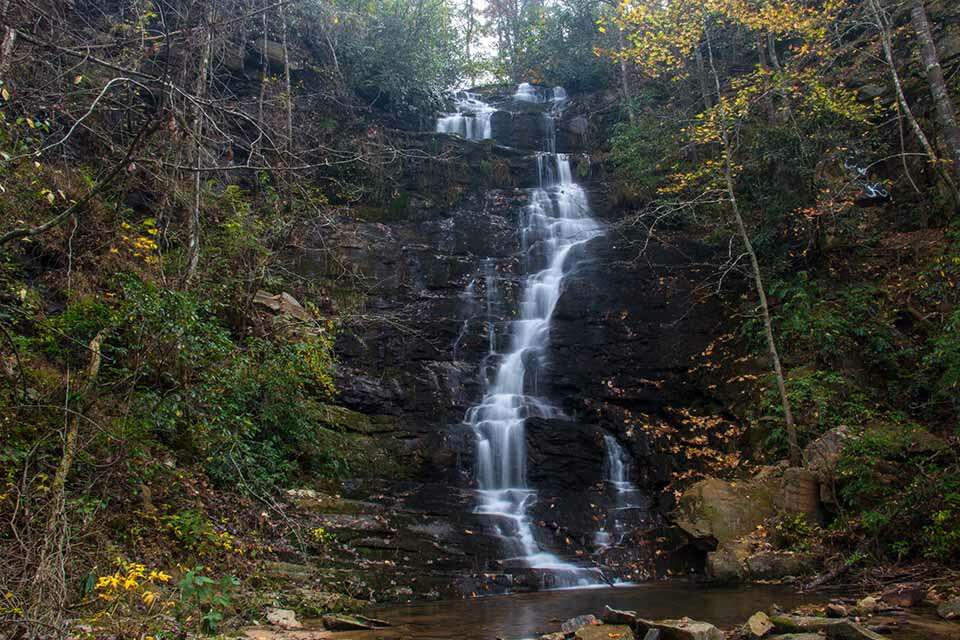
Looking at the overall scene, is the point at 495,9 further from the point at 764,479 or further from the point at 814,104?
the point at 764,479

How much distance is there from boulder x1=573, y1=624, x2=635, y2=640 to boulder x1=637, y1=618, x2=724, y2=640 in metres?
0.16

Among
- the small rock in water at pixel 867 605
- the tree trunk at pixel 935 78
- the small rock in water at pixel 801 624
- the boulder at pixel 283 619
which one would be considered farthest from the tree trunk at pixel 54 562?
the tree trunk at pixel 935 78

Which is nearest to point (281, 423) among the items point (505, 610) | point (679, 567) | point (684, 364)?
point (505, 610)

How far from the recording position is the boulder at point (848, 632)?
14.0 ft

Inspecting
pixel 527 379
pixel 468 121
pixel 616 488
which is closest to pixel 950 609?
pixel 616 488

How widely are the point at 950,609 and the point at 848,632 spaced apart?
1.63 metres

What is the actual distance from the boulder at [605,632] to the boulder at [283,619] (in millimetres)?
2426

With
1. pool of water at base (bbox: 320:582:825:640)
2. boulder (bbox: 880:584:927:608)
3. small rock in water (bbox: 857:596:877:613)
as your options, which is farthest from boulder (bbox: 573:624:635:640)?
boulder (bbox: 880:584:927:608)

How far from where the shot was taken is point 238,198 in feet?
38.3

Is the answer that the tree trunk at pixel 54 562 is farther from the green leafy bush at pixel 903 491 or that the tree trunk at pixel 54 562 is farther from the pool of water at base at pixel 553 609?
the green leafy bush at pixel 903 491

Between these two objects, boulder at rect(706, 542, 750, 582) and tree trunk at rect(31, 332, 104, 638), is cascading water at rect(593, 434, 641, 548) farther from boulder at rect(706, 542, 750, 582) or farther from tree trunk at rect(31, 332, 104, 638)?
tree trunk at rect(31, 332, 104, 638)

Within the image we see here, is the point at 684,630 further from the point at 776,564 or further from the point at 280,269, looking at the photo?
the point at 280,269

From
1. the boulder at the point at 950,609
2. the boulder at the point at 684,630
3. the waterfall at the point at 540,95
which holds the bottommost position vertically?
the boulder at the point at 950,609

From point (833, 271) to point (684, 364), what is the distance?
3540mm
